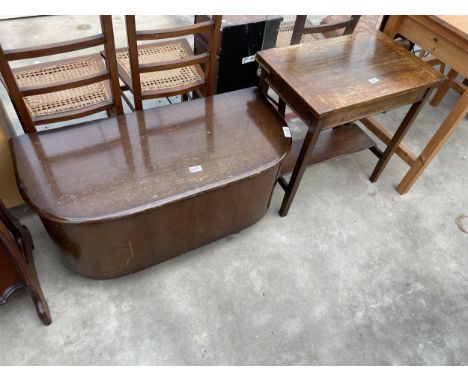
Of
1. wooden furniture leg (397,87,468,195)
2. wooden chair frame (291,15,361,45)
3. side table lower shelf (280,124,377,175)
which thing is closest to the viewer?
wooden furniture leg (397,87,468,195)

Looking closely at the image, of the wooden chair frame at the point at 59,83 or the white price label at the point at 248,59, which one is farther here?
the white price label at the point at 248,59

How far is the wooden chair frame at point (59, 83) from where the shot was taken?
1.22 m

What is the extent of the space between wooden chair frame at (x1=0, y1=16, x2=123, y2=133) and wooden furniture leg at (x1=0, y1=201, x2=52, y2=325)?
15.4 inches

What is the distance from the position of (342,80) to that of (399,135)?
2.02 feet

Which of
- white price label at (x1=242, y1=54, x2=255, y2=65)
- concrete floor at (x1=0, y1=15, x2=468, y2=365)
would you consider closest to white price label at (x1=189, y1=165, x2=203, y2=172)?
concrete floor at (x1=0, y1=15, x2=468, y2=365)

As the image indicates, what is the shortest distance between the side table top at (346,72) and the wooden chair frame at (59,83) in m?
0.70

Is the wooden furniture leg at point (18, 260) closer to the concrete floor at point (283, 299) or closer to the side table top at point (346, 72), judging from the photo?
the concrete floor at point (283, 299)

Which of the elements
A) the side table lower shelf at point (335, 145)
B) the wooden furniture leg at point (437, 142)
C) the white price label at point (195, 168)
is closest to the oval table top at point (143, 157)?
the white price label at point (195, 168)

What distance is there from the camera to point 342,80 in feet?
5.13

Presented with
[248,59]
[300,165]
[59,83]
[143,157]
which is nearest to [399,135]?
[300,165]

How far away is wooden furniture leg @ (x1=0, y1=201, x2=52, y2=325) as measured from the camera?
46.7 inches

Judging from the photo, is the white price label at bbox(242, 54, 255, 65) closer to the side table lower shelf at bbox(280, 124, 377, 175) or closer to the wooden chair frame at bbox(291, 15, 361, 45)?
the wooden chair frame at bbox(291, 15, 361, 45)

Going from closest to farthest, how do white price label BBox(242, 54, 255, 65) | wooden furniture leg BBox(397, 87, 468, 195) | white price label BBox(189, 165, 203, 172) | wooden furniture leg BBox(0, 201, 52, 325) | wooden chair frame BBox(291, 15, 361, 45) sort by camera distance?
wooden furniture leg BBox(0, 201, 52, 325), white price label BBox(189, 165, 203, 172), wooden furniture leg BBox(397, 87, 468, 195), wooden chair frame BBox(291, 15, 361, 45), white price label BBox(242, 54, 255, 65)

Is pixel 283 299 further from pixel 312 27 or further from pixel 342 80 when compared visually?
pixel 312 27
